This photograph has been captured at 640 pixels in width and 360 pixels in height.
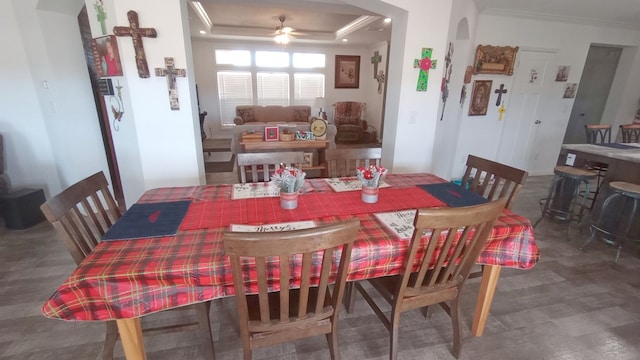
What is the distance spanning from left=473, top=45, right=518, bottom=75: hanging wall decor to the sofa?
4.32m

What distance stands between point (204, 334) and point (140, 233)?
0.54 meters

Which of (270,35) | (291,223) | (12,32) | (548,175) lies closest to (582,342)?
(291,223)

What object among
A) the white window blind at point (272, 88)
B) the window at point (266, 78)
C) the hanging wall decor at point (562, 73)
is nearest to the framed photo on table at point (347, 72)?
the window at point (266, 78)

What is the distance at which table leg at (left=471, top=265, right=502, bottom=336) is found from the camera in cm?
155

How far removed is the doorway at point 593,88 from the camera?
4.86m

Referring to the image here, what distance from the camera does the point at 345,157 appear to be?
7.27ft

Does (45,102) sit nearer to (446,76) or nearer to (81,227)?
(81,227)

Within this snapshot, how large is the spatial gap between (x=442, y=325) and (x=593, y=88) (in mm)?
5592

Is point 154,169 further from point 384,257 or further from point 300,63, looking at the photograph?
point 300,63

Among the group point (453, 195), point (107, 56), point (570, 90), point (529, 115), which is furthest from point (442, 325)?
point (570, 90)

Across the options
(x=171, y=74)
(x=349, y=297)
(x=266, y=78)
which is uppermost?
(x=266, y=78)

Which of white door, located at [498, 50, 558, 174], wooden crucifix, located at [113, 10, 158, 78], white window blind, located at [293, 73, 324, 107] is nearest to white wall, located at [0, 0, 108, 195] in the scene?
wooden crucifix, located at [113, 10, 158, 78]

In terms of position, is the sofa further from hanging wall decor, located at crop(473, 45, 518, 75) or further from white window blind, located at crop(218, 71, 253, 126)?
hanging wall decor, located at crop(473, 45, 518, 75)

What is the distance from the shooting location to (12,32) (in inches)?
105
